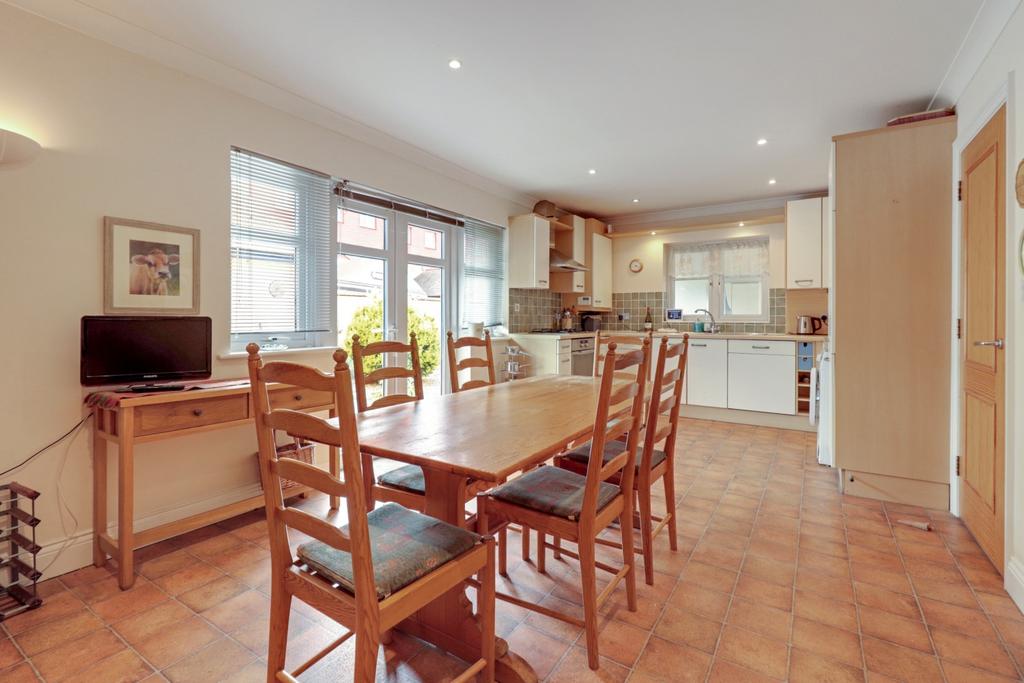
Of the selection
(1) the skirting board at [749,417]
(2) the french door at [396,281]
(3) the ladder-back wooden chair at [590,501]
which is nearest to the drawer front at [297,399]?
(2) the french door at [396,281]

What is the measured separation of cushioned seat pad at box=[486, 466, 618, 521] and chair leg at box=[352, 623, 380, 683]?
671 millimetres

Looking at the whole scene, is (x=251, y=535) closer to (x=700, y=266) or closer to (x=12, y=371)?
(x=12, y=371)

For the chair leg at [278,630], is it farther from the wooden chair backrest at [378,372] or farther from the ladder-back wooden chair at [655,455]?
the ladder-back wooden chair at [655,455]

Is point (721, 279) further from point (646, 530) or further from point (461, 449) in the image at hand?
point (461, 449)

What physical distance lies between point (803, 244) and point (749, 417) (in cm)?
181

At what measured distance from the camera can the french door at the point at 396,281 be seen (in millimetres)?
3535

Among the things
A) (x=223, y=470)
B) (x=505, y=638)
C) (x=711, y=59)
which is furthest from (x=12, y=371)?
(x=711, y=59)

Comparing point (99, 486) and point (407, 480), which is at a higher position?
point (407, 480)

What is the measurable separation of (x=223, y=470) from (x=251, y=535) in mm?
470

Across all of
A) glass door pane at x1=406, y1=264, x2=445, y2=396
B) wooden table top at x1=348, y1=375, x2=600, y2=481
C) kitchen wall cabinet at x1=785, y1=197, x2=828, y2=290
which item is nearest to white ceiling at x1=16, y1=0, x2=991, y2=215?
kitchen wall cabinet at x1=785, y1=197, x2=828, y2=290

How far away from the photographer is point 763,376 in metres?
4.80

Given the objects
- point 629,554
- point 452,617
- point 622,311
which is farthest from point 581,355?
point 452,617

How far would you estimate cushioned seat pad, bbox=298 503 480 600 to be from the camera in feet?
3.78

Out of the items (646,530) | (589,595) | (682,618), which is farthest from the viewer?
(646,530)
